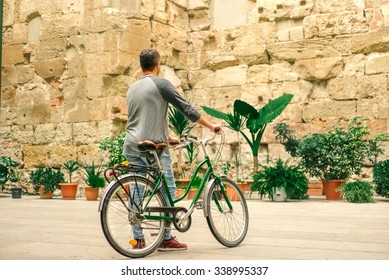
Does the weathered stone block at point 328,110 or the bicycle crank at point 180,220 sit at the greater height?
the weathered stone block at point 328,110

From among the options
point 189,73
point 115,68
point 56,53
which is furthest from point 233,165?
point 56,53

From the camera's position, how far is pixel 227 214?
4574 millimetres

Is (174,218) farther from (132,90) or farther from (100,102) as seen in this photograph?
(100,102)

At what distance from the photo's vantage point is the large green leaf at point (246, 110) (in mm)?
9719

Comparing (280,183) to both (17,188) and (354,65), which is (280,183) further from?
(17,188)

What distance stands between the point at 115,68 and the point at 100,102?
27.5 inches

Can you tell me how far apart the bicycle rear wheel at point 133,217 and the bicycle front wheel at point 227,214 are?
1.43 ft

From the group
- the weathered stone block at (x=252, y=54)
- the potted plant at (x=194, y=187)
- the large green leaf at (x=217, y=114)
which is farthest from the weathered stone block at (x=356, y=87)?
the potted plant at (x=194, y=187)

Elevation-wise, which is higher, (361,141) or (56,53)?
(56,53)

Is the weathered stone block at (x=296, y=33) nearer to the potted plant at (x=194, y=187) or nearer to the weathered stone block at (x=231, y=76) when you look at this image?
the weathered stone block at (x=231, y=76)

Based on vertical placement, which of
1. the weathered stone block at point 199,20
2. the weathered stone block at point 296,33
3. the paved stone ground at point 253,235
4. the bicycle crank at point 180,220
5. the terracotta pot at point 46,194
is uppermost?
the weathered stone block at point 199,20

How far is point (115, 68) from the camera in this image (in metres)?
10.3

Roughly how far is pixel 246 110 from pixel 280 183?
150cm

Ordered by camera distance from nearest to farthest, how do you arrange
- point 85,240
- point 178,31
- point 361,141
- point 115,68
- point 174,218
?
point 174,218 < point 85,240 < point 361,141 < point 115,68 < point 178,31
